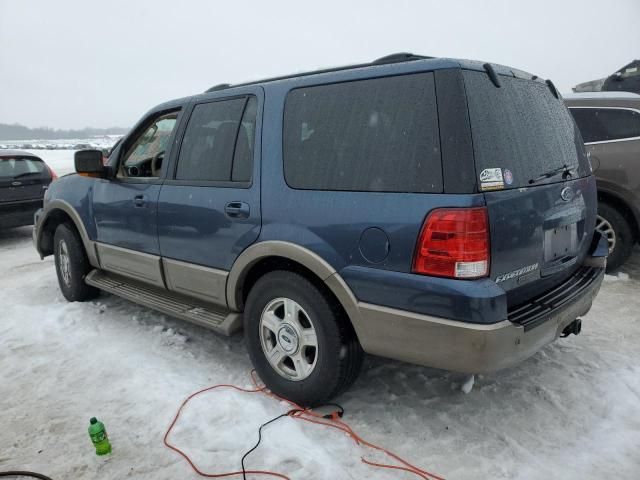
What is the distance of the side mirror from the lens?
387 centimetres

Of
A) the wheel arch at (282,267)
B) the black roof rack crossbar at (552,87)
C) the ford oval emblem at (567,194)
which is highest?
the black roof rack crossbar at (552,87)

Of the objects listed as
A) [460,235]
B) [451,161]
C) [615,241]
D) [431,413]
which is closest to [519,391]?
[431,413]

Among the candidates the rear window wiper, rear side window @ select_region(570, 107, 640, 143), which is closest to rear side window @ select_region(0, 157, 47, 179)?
the rear window wiper

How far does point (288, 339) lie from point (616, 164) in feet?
13.9

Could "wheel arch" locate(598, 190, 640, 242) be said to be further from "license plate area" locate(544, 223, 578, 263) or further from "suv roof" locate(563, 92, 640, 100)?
"license plate area" locate(544, 223, 578, 263)

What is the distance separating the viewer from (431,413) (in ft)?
9.13

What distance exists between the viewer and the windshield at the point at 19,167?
803 cm

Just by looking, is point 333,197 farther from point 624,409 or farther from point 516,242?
point 624,409

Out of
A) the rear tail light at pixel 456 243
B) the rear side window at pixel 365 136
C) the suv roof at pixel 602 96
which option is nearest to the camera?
the rear tail light at pixel 456 243

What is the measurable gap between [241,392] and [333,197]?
147cm

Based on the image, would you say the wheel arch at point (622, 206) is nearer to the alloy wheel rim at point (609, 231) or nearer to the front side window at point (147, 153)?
the alloy wheel rim at point (609, 231)

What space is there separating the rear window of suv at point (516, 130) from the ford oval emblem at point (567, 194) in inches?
3.3

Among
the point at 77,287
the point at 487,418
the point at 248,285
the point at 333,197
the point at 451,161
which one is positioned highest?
the point at 451,161

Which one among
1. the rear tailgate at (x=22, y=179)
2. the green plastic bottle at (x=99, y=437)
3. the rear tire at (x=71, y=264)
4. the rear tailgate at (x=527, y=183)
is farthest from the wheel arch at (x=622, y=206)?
the rear tailgate at (x=22, y=179)
